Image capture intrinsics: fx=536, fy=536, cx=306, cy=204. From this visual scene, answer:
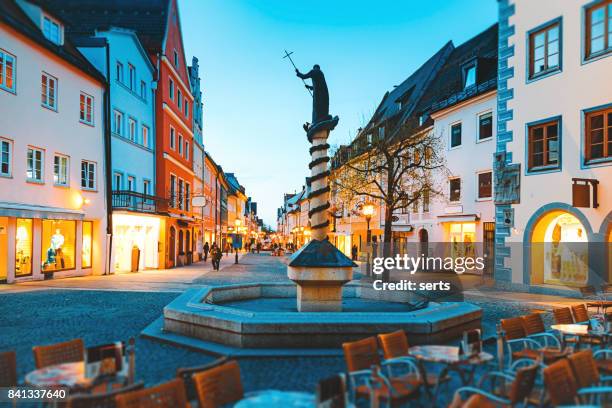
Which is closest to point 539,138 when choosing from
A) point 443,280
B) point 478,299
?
point 478,299

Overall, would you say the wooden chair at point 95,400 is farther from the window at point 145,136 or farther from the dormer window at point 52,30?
the window at point 145,136

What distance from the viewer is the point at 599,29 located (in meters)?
17.7

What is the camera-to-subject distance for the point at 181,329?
10469mm

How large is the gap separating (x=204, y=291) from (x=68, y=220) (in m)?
13.7

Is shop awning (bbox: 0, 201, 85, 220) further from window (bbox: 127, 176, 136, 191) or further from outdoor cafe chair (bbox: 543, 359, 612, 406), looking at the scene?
outdoor cafe chair (bbox: 543, 359, 612, 406)

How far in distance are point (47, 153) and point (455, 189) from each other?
21002mm

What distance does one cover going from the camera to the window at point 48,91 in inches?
903

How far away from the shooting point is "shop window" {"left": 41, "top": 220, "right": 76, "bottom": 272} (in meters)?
23.1

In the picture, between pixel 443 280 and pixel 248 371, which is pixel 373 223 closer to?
pixel 443 280

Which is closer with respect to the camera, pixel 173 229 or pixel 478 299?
pixel 478 299

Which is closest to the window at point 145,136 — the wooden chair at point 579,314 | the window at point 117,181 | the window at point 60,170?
the window at point 117,181

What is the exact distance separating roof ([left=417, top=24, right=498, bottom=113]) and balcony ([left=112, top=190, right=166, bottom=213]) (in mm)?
17757

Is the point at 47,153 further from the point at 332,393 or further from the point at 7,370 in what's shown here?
the point at 332,393

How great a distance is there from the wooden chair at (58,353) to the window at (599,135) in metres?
16.8
